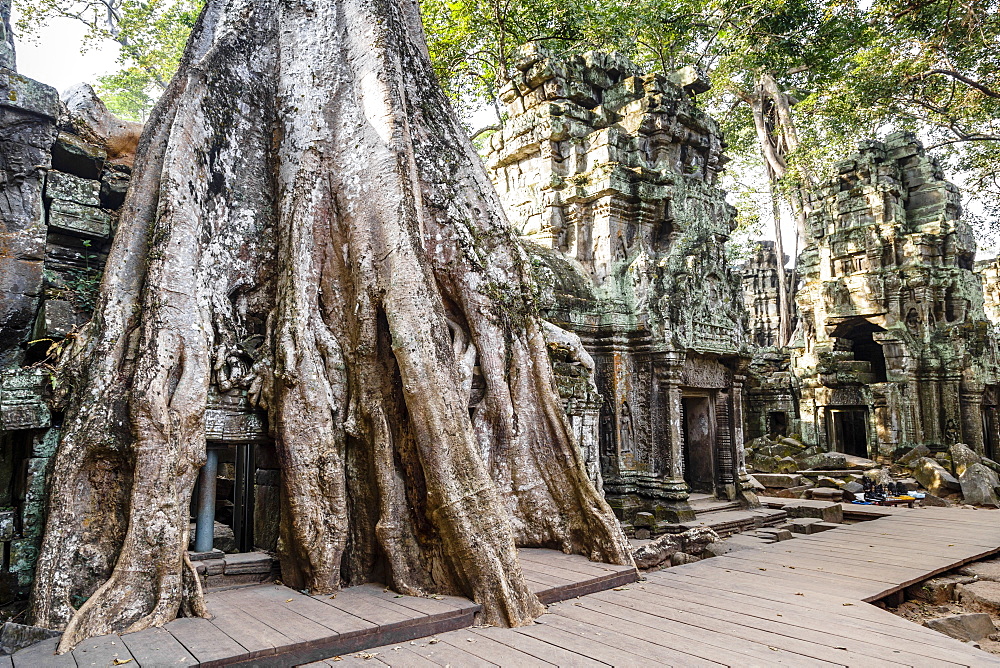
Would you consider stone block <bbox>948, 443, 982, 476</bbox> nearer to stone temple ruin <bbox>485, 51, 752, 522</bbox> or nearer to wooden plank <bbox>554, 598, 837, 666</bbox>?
stone temple ruin <bbox>485, 51, 752, 522</bbox>

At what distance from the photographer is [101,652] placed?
9.50 feet

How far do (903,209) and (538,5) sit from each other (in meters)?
9.87

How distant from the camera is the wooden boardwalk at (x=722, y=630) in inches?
120

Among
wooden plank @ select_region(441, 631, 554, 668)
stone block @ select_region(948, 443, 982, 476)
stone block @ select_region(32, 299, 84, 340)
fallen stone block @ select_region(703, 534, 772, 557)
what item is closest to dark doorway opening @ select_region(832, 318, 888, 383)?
stone block @ select_region(948, 443, 982, 476)

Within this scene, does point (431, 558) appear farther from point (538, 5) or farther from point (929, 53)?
point (929, 53)

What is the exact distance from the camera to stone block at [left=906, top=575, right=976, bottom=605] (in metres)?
5.39

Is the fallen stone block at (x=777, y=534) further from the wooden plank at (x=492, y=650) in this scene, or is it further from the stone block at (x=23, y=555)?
the stone block at (x=23, y=555)

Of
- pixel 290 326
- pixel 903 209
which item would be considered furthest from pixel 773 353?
pixel 290 326

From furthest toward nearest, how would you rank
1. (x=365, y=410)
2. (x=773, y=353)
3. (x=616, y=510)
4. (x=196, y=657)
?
(x=773, y=353) → (x=616, y=510) → (x=365, y=410) → (x=196, y=657)

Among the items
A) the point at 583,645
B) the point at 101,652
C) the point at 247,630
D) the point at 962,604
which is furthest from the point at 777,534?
the point at 101,652

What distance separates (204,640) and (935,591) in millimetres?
5450

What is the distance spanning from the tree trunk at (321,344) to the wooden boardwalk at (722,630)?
0.35m

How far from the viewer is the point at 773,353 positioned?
16.5 metres

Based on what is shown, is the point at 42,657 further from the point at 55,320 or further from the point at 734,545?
the point at 734,545
